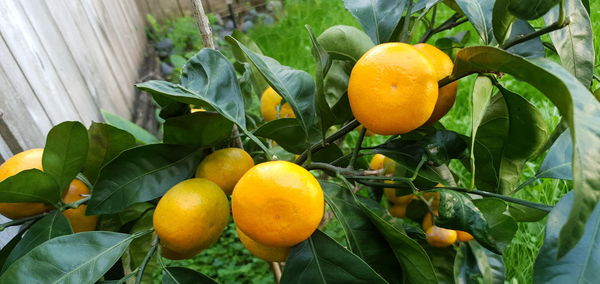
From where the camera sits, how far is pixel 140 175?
2.05 feet

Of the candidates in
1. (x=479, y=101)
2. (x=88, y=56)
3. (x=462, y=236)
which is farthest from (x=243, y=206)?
(x=88, y=56)

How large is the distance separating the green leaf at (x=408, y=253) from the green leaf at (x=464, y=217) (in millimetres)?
49

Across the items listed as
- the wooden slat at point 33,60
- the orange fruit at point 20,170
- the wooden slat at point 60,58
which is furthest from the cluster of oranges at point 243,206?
the wooden slat at point 60,58

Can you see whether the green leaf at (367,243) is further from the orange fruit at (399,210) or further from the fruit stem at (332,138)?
the orange fruit at (399,210)

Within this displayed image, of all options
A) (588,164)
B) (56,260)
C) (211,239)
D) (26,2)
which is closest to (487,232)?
(588,164)

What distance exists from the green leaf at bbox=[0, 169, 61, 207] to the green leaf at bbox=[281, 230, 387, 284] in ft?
1.15

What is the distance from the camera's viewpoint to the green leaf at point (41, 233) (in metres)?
0.58

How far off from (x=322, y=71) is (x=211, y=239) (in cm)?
28

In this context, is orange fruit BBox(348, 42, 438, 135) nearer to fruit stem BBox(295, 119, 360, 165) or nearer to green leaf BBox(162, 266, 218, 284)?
fruit stem BBox(295, 119, 360, 165)

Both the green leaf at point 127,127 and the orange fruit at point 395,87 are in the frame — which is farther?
Answer: the green leaf at point 127,127

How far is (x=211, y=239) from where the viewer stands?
1.94 ft

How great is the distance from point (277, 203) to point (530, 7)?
0.31 meters

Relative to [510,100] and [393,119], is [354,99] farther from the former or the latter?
[510,100]

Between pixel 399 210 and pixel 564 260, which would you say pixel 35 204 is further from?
pixel 399 210
